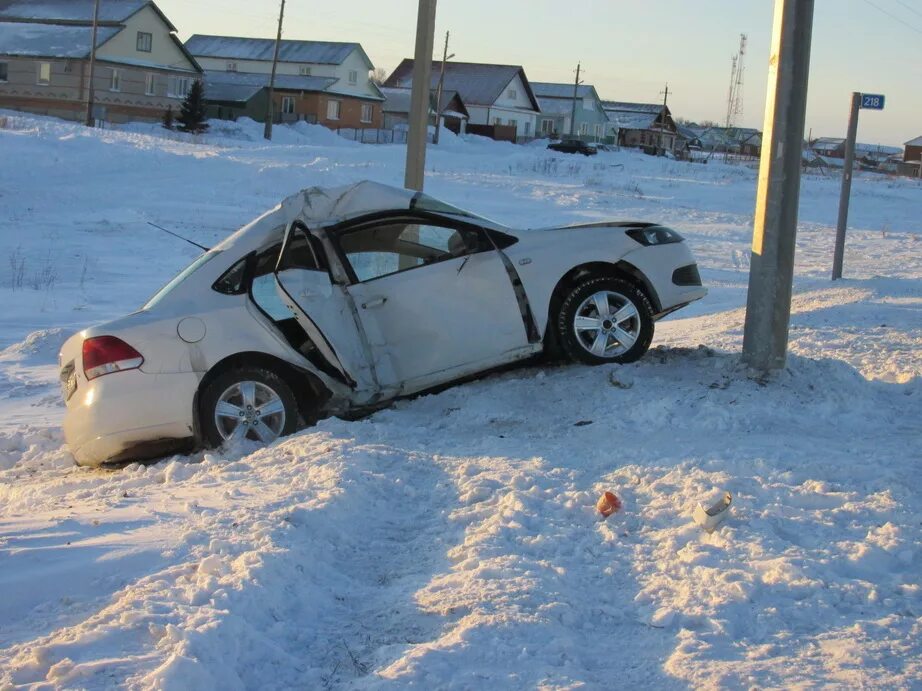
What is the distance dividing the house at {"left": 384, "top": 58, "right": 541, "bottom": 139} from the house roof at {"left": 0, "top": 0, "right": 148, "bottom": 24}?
2688cm

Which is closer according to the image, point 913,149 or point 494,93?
point 494,93

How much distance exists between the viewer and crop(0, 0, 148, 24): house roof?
61.4m

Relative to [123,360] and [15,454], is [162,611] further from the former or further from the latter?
[15,454]

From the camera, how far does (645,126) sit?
108 m

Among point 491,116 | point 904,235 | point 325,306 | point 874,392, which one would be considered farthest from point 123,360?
point 491,116

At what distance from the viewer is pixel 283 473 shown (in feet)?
20.0

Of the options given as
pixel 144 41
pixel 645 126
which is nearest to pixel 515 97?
pixel 645 126

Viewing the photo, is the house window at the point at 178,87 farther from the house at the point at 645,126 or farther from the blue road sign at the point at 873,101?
the blue road sign at the point at 873,101

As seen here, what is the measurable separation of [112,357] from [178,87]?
2420 inches

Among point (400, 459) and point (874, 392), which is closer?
point (400, 459)

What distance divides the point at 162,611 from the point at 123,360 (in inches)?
128

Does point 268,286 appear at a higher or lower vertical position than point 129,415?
higher

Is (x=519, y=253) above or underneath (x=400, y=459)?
above

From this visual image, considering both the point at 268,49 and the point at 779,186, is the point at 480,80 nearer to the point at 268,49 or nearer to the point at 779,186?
the point at 268,49
